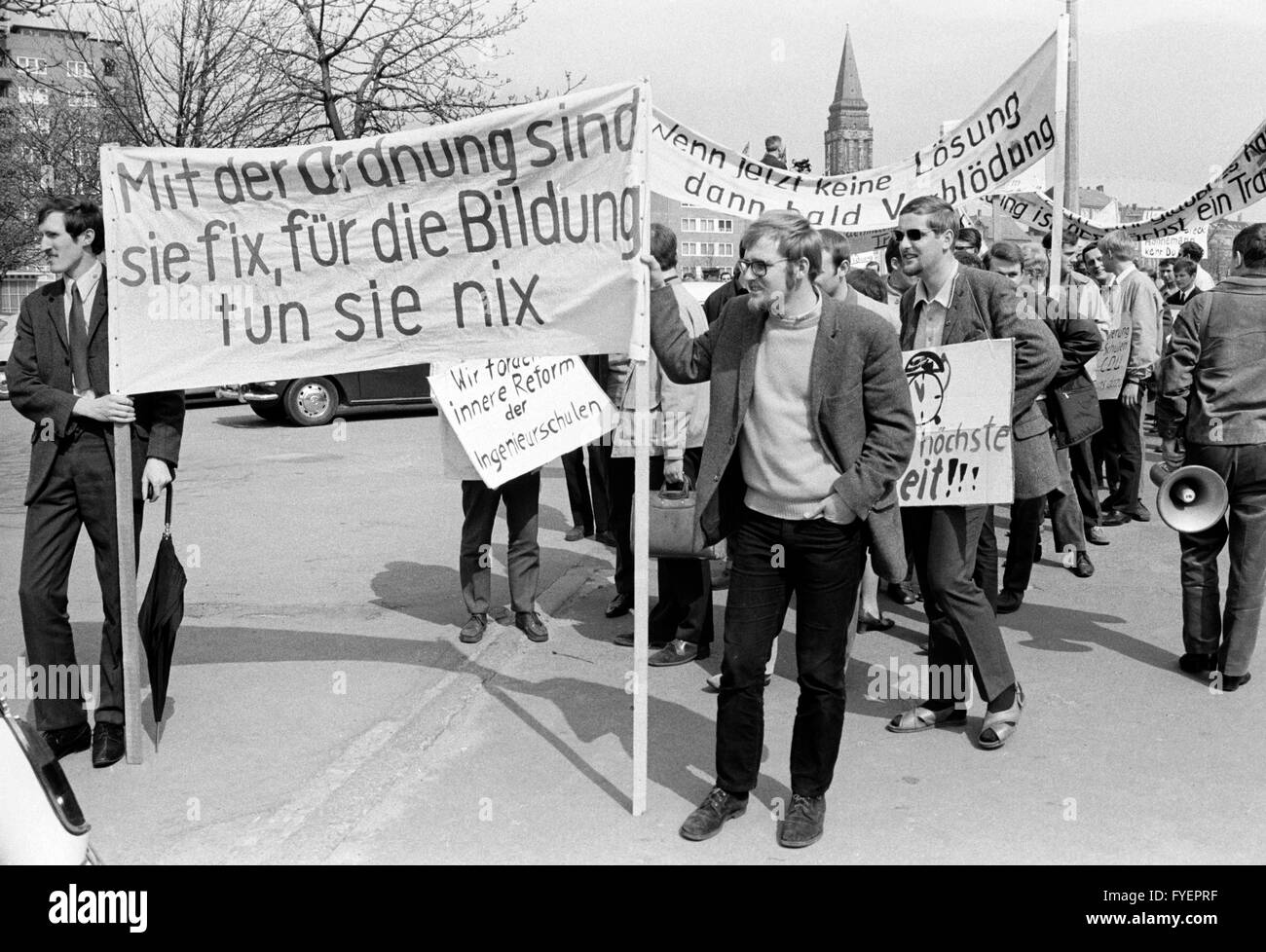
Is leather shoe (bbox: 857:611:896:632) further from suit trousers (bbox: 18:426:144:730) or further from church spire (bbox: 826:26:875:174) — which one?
church spire (bbox: 826:26:875:174)

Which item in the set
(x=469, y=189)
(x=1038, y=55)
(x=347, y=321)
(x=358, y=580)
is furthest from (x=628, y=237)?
Result: (x=358, y=580)

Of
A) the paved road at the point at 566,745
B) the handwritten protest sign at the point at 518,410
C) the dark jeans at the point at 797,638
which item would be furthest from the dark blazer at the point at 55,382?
the dark jeans at the point at 797,638

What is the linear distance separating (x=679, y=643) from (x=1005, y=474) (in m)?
1.88

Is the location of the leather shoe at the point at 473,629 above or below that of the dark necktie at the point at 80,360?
below

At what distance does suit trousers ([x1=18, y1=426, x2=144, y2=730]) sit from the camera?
493 centimetres

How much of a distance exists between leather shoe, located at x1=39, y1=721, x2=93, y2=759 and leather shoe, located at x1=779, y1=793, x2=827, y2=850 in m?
2.69

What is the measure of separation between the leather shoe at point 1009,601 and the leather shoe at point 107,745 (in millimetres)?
4591

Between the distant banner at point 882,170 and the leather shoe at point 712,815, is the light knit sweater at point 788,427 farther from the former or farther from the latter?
the distant banner at point 882,170

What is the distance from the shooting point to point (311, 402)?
17438mm

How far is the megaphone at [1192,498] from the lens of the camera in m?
5.81

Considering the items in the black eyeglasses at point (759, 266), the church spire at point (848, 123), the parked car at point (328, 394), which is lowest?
the parked car at point (328, 394)

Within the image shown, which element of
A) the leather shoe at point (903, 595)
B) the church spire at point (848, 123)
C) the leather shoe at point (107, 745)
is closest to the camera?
the leather shoe at point (107, 745)

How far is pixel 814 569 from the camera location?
4.19m

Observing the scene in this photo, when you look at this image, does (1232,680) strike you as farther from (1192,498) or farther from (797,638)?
(797,638)
